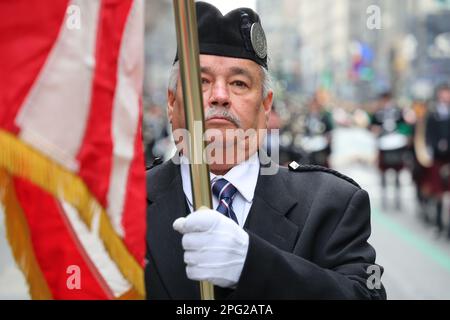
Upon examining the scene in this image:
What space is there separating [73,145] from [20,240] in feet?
0.86

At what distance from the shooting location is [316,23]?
99812 mm

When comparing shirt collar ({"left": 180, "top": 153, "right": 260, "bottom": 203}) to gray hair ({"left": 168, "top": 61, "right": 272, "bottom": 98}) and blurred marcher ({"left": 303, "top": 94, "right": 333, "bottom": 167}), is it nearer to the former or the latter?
gray hair ({"left": 168, "top": 61, "right": 272, "bottom": 98})

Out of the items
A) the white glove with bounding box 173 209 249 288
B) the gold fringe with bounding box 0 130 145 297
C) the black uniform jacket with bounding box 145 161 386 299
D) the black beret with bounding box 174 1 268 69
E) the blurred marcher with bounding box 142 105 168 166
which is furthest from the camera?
the blurred marcher with bounding box 142 105 168 166

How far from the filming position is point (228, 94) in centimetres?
244

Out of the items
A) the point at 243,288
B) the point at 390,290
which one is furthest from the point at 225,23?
the point at 390,290

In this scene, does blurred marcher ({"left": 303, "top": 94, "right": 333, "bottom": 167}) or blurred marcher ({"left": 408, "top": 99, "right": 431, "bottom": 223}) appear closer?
blurred marcher ({"left": 408, "top": 99, "right": 431, "bottom": 223})

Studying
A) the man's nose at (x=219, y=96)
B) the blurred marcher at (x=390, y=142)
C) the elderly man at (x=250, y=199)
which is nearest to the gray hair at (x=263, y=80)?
the elderly man at (x=250, y=199)

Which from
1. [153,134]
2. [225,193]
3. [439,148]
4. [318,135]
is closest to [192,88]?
[225,193]

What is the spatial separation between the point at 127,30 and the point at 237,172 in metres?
0.70

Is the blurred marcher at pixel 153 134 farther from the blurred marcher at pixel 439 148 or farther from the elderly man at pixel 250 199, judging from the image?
the elderly man at pixel 250 199

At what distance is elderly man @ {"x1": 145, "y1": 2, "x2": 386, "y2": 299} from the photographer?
7.77 ft

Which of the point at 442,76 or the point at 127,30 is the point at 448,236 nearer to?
the point at 127,30

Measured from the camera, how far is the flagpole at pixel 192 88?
2.01 m

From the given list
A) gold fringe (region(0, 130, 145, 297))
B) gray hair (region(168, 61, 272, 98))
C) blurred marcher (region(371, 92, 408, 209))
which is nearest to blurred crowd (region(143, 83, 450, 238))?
blurred marcher (region(371, 92, 408, 209))
